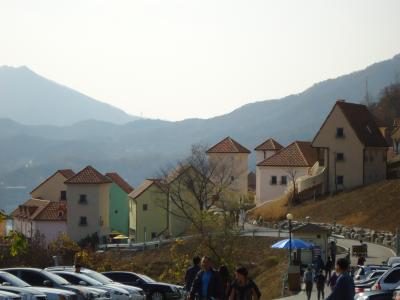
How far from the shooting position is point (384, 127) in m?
102

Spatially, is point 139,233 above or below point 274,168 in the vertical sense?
below

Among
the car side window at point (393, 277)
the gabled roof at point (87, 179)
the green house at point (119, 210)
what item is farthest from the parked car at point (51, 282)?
the green house at point (119, 210)

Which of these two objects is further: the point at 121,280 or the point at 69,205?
the point at 69,205

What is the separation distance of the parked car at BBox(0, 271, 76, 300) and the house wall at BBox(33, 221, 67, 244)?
60.5 metres

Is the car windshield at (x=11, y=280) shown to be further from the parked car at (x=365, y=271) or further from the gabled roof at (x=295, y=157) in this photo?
the gabled roof at (x=295, y=157)

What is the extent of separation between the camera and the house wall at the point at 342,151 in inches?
2982

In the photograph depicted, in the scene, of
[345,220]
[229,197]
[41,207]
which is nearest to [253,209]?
[229,197]

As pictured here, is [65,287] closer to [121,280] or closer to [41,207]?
[121,280]

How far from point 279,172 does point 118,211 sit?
888 inches

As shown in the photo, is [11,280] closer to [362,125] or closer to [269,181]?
[362,125]

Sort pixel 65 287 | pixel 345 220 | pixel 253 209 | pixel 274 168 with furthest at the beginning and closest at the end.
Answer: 1. pixel 274 168
2. pixel 253 209
3. pixel 345 220
4. pixel 65 287

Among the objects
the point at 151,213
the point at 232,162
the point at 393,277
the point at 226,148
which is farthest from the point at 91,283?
the point at 226,148

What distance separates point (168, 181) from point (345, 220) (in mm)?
27097

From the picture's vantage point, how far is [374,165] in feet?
253
